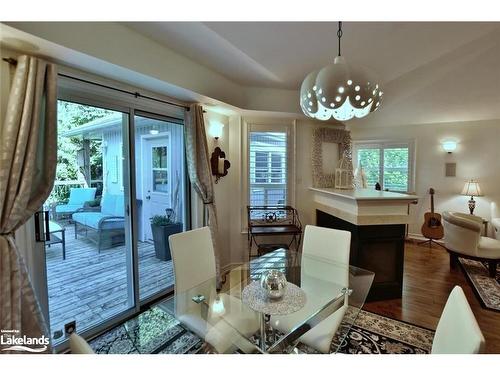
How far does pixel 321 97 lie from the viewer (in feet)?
5.12

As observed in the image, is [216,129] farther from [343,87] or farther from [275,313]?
[275,313]

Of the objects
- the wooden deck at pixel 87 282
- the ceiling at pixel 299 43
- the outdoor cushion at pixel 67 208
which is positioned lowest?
the wooden deck at pixel 87 282

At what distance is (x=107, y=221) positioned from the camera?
259 centimetres

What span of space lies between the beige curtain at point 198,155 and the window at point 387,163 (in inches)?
150

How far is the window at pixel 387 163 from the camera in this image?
524cm

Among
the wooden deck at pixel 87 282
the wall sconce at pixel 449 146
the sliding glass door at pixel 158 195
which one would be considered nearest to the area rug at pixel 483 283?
the wall sconce at pixel 449 146

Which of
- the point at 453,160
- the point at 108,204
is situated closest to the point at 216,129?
the point at 108,204

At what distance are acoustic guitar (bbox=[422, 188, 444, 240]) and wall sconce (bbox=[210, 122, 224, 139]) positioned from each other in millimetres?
4132

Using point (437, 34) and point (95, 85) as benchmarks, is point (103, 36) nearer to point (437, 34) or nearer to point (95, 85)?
point (95, 85)

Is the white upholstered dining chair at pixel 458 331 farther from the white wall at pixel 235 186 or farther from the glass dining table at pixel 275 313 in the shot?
the white wall at pixel 235 186

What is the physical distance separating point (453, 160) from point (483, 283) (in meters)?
2.48

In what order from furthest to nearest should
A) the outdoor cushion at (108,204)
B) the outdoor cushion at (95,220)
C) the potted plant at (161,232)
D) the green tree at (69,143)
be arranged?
1. the potted plant at (161,232)
2. the outdoor cushion at (108,204)
3. the outdoor cushion at (95,220)
4. the green tree at (69,143)

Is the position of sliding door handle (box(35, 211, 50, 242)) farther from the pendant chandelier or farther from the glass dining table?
the pendant chandelier
